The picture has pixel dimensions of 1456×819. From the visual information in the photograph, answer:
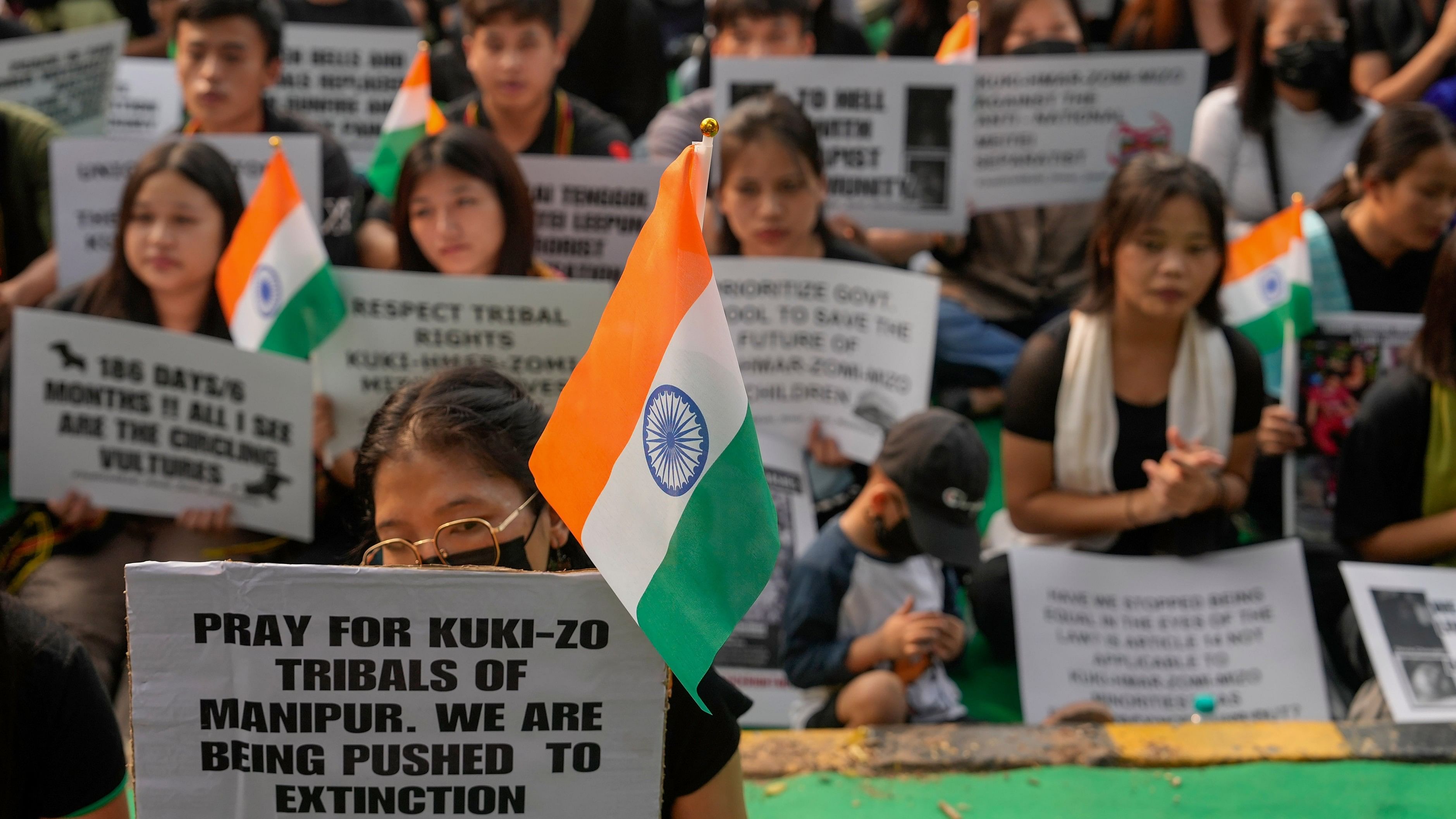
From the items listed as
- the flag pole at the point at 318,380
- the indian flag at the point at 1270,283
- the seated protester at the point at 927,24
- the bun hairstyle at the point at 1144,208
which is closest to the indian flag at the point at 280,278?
the flag pole at the point at 318,380

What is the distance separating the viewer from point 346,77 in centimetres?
551

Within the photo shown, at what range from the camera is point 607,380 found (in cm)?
162

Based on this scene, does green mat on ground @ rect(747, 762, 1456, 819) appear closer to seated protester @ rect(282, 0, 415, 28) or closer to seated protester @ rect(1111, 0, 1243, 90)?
seated protester @ rect(1111, 0, 1243, 90)

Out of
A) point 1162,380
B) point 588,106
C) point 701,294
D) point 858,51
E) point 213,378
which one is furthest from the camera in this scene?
point 858,51

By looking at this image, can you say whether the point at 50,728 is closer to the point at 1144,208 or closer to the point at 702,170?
the point at 702,170

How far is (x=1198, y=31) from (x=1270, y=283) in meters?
2.87

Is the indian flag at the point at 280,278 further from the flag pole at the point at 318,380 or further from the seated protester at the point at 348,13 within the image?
the seated protester at the point at 348,13

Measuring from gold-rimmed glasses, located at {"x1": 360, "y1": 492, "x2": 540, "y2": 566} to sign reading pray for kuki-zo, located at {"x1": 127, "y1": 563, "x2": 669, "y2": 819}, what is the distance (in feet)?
0.54

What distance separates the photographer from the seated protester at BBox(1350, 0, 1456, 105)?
6148 mm

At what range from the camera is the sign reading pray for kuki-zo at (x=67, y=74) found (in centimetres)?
529

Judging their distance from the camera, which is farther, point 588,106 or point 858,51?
point 858,51

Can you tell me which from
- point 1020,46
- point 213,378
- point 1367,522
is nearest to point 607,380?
point 213,378

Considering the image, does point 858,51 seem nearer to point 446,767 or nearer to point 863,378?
point 863,378

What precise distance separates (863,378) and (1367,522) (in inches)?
52.5
